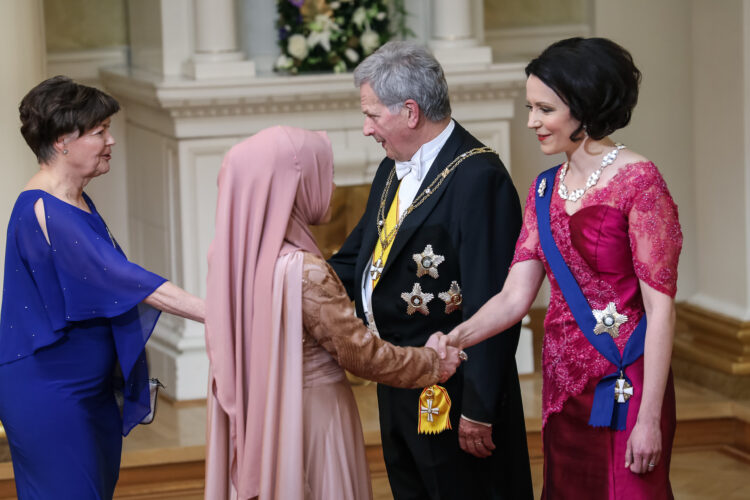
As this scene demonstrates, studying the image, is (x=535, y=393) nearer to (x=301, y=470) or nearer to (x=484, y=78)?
(x=484, y=78)

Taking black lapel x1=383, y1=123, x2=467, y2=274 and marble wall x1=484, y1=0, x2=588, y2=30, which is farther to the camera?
marble wall x1=484, y1=0, x2=588, y2=30

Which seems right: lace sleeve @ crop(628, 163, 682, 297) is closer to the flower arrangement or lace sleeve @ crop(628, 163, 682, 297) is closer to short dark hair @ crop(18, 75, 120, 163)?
short dark hair @ crop(18, 75, 120, 163)

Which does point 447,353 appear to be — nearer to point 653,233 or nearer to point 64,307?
point 653,233

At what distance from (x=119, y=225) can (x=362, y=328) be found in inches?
159

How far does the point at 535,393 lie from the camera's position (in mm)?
6137

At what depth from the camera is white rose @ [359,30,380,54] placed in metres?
6.21

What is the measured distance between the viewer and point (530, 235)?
3.14 metres

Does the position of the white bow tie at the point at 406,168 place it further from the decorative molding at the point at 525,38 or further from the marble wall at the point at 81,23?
the decorative molding at the point at 525,38

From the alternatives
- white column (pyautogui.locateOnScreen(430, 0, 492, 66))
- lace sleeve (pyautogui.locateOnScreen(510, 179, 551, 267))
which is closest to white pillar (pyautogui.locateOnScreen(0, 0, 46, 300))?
white column (pyautogui.locateOnScreen(430, 0, 492, 66))

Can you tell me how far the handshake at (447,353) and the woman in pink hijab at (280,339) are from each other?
170 millimetres

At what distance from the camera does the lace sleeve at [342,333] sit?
285cm

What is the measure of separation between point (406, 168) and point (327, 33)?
280cm

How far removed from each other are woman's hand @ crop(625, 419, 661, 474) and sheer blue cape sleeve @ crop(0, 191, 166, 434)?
139 cm

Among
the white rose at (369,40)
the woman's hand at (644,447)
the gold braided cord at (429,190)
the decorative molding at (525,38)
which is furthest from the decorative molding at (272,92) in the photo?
the woman's hand at (644,447)
